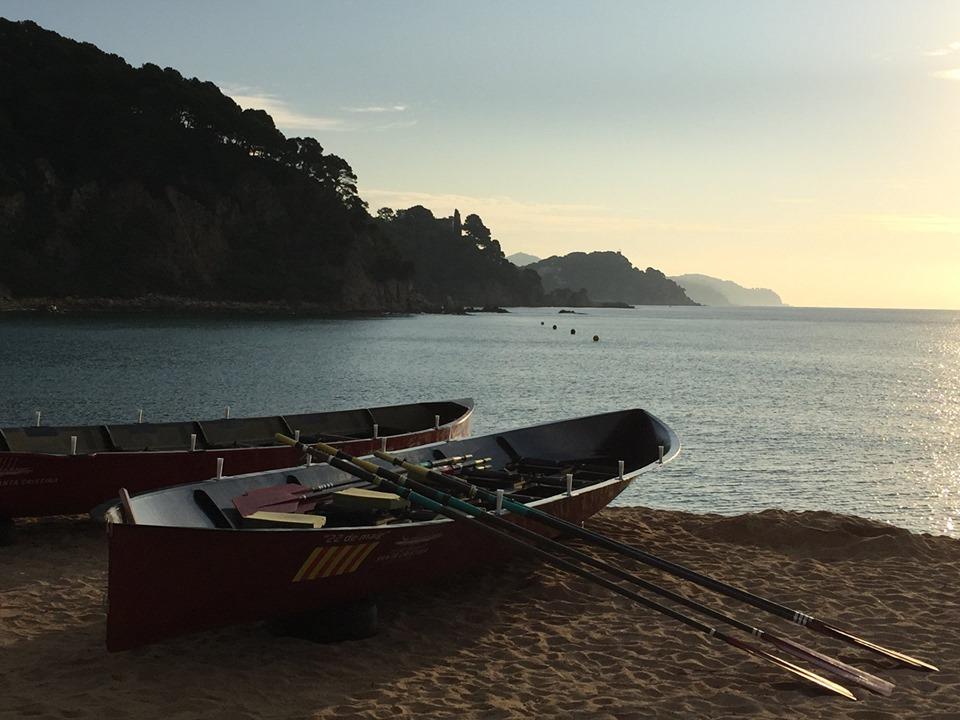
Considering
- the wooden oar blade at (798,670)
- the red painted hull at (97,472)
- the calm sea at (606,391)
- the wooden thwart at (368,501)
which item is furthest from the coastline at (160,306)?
the wooden oar blade at (798,670)

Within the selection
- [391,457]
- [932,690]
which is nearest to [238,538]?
[391,457]

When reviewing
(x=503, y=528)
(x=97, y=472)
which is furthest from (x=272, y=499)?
(x=97, y=472)

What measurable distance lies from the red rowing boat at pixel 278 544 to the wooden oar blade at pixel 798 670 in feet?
9.35

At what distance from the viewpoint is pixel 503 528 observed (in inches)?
384

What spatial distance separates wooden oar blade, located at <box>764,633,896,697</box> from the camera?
8.02m

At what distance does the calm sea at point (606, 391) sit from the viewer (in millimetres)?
25734

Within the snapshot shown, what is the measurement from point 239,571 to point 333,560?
0.91 metres

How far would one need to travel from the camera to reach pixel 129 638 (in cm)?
757

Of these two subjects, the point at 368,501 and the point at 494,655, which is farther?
the point at 368,501

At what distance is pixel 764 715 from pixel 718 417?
34308 millimetres

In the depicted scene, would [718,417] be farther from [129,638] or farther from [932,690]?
[129,638]

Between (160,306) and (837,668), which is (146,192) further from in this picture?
(837,668)

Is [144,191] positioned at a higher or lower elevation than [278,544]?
higher

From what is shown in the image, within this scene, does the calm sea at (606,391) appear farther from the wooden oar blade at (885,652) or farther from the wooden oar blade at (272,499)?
the wooden oar blade at (272,499)
